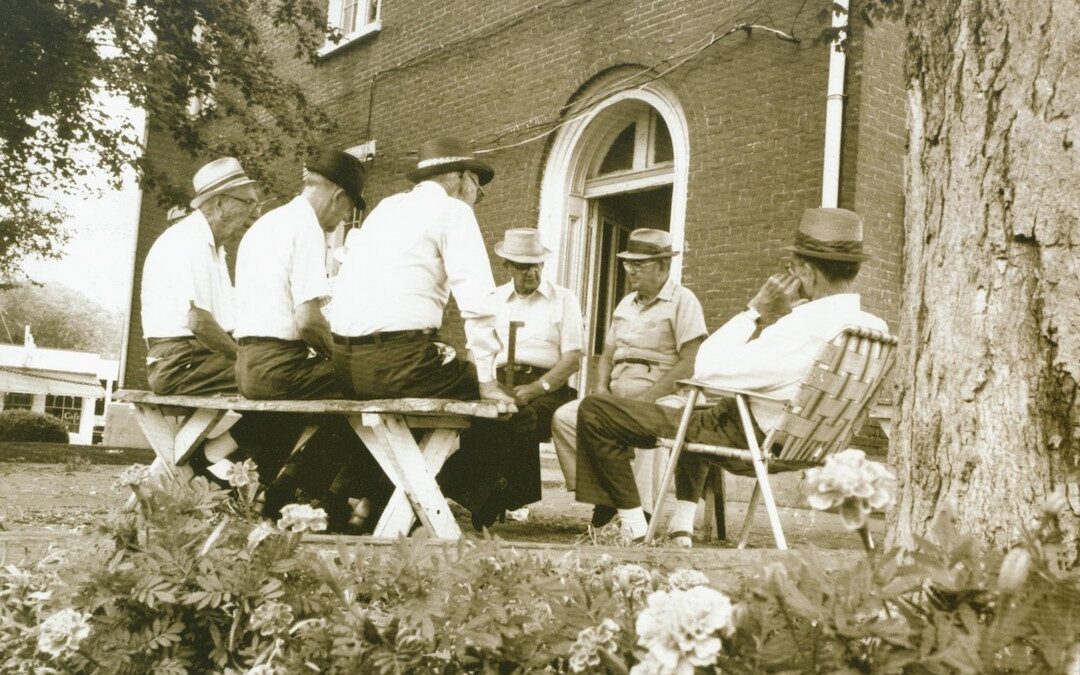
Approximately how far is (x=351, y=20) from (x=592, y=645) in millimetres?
15234

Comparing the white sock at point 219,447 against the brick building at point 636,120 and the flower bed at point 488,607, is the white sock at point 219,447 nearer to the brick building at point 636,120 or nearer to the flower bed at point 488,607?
the flower bed at point 488,607

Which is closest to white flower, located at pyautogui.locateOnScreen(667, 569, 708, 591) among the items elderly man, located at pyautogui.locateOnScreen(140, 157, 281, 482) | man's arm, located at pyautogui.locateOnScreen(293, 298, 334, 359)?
man's arm, located at pyautogui.locateOnScreen(293, 298, 334, 359)

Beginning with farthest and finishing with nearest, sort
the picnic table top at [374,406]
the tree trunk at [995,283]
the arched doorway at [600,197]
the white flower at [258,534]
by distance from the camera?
1. the arched doorway at [600,197]
2. the picnic table top at [374,406]
3. the tree trunk at [995,283]
4. the white flower at [258,534]

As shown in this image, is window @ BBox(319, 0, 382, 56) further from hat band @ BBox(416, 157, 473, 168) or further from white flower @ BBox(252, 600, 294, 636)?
white flower @ BBox(252, 600, 294, 636)

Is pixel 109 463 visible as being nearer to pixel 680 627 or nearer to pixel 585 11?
pixel 585 11

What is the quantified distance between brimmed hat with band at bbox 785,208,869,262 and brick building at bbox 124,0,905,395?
3284 millimetres

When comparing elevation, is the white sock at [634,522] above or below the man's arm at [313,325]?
below

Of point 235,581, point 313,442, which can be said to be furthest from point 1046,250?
point 313,442

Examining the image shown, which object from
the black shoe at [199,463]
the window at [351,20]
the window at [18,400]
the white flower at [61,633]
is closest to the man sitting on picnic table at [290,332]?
the black shoe at [199,463]

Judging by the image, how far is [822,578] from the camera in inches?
64.2

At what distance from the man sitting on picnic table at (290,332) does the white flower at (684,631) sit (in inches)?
134

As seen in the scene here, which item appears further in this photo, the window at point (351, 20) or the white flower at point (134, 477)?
the window at point (351, 20)

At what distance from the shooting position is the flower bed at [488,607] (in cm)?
150

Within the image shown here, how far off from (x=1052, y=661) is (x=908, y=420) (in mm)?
1421
